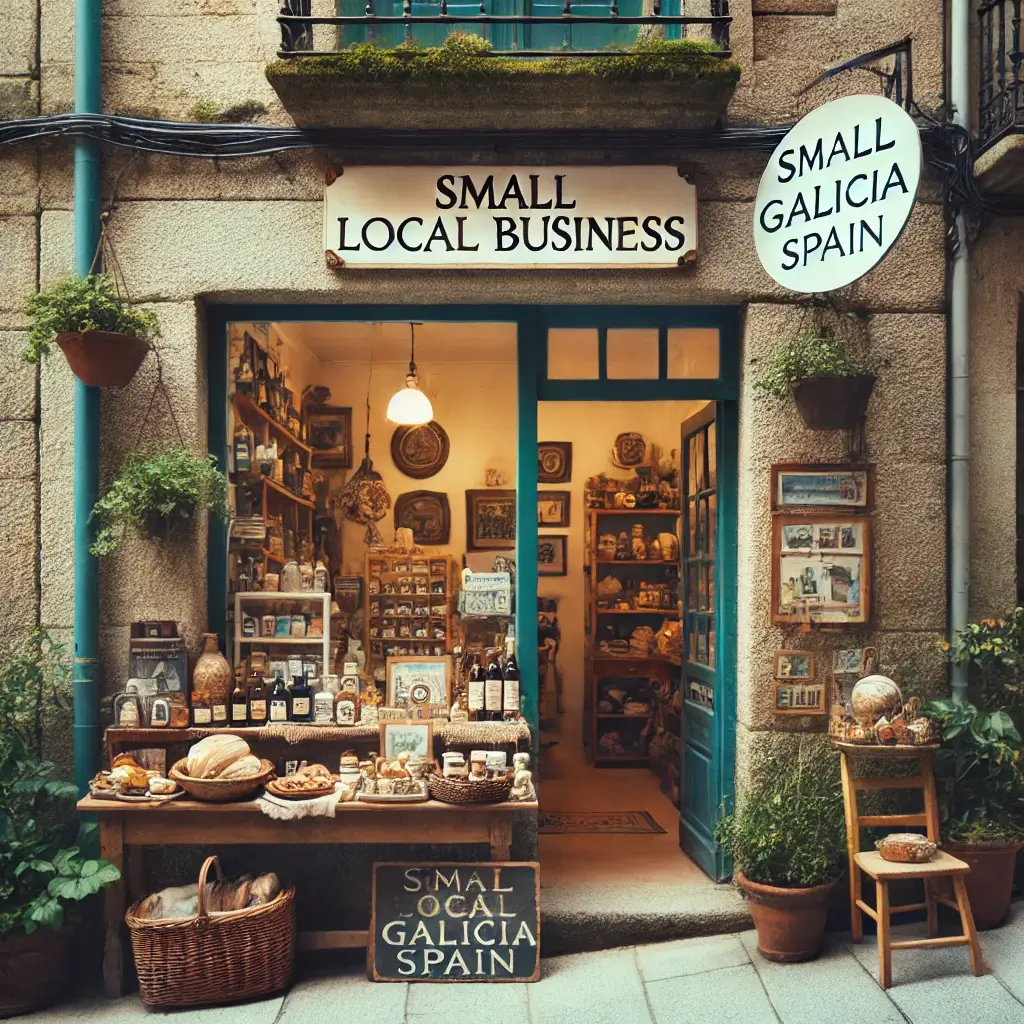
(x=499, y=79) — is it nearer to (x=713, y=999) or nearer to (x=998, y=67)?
(x=998, y=67)

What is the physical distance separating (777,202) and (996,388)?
1.65m

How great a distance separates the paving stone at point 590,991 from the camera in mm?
4645

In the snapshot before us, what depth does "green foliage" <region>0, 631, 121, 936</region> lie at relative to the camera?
473 cm

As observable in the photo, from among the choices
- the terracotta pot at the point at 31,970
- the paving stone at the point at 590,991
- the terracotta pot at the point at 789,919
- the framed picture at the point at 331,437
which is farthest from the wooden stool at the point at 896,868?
the framed picture at the point at 331,437

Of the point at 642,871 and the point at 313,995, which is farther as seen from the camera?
the point at 642,871

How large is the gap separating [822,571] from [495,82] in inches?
117

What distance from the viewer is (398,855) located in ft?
18.1

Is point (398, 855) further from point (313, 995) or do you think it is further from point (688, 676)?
point (688, 676)

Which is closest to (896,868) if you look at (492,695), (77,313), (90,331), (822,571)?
(822,571)

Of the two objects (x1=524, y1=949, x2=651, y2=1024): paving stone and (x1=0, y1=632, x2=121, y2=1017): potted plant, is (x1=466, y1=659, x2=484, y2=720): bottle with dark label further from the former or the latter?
(x1=0, y1=632, x2=121, y2=1017): potted plant

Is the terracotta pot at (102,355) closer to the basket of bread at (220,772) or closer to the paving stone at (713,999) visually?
the basket of bread at (220,772)

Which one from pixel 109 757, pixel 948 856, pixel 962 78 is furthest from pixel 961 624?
pixel 109 757

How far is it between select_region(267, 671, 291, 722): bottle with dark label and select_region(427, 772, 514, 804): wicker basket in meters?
0.98

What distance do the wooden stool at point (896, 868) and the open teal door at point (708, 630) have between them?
0.80 metres
